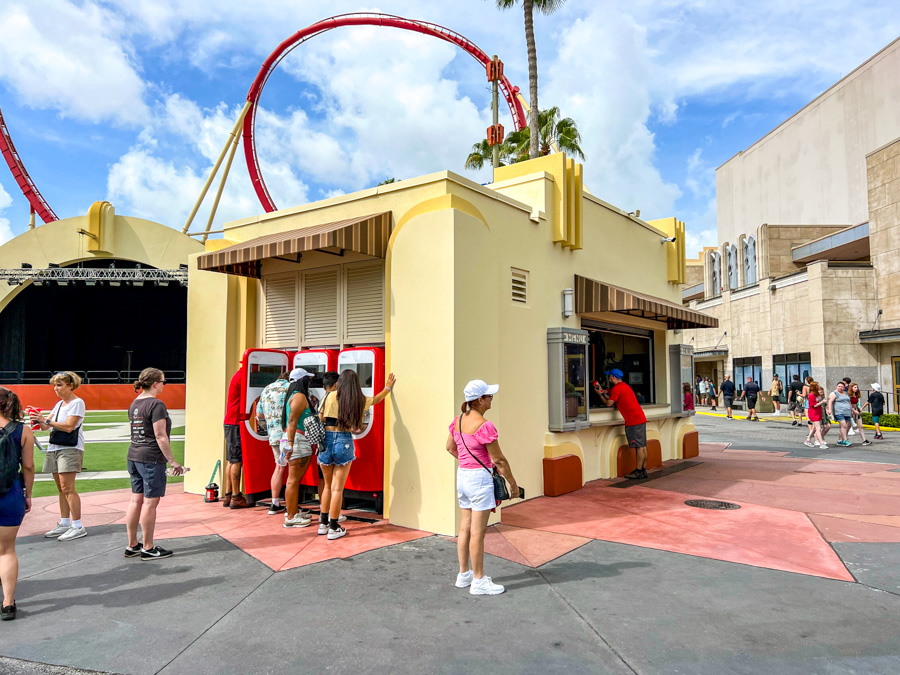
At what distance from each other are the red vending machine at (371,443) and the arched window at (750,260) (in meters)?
31.5

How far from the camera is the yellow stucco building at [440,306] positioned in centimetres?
689

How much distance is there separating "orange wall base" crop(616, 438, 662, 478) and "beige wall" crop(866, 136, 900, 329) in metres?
19.1

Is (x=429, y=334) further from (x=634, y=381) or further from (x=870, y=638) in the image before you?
(x=634, y=381)

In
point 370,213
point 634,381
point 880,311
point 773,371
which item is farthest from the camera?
point 773,371

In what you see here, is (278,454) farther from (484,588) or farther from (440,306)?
(484,588)

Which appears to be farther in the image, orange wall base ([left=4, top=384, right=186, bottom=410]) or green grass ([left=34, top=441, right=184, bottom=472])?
orange wall base ([left=4, top=384, right=186, bottom=410])

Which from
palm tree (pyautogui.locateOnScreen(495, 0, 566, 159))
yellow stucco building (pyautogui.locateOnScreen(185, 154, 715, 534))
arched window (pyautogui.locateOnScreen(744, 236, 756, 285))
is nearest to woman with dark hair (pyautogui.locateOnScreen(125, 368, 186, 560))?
yellow stucco building (pyautogui.locateOnScreen(185, 154, 715, 534))

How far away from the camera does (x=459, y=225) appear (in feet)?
22.5

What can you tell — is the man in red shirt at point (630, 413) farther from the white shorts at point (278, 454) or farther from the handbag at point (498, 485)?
the handbag at point (498, 485)

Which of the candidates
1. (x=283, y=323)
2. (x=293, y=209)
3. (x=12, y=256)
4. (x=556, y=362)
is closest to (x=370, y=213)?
(x=293, y=209)

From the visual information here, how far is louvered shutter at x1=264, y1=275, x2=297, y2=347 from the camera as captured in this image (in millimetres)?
8844

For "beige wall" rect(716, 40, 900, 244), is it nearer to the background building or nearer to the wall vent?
the background building

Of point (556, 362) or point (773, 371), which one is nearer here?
point (556, 362)

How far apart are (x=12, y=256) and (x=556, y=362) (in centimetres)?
2799
